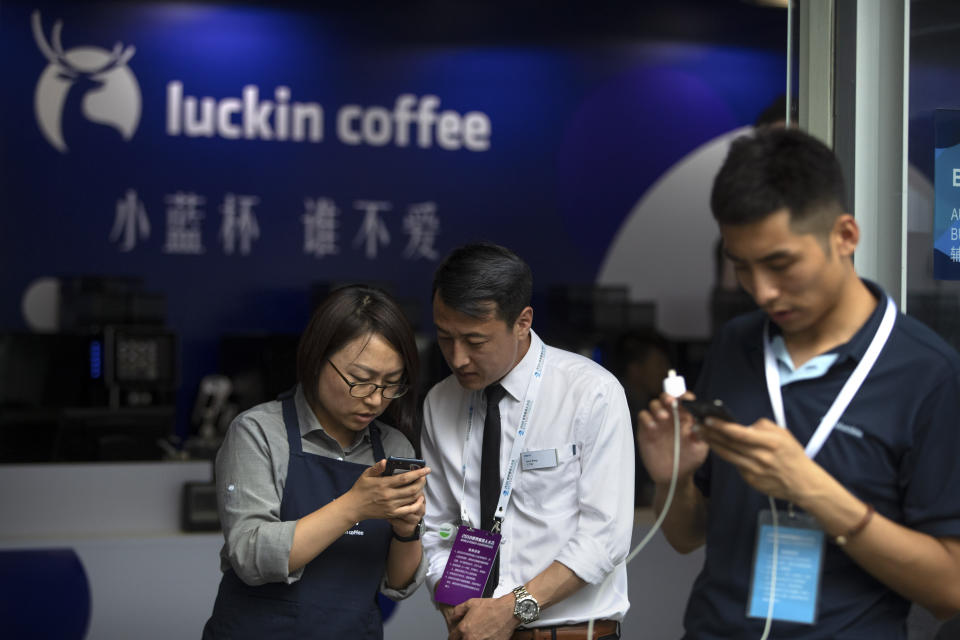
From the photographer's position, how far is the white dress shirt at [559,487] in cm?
222

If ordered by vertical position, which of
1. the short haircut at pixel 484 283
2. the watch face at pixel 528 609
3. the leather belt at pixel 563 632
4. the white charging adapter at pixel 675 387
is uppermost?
the short haircut at pixel 484 283

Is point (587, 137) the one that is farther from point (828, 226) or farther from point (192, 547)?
point (828, 226)

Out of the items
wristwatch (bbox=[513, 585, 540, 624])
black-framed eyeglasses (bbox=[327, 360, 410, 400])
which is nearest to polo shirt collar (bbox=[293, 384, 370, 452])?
black-framed eyeglasses (bbox=[327, 360, 410, 400])

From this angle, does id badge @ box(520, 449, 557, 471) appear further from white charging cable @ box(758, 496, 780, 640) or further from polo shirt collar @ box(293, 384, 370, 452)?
white charging cable @ box(758, 496, 780, 640)

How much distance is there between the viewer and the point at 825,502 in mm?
1373

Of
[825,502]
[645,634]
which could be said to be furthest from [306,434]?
[645,634]

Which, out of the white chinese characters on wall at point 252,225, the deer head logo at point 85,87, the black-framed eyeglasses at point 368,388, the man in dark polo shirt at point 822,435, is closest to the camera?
the man in dark polo shirt at point 822,435

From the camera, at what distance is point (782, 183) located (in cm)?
143

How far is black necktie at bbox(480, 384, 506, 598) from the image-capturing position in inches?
87.3

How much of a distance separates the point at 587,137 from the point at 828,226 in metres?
6.10

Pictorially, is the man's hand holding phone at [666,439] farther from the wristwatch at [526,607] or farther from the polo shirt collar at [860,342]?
the wristwatch at [526,607]

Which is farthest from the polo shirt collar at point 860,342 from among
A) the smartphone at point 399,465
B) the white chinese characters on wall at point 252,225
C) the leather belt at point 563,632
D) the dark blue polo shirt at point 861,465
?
the white chinese characters on wall at point 252,225

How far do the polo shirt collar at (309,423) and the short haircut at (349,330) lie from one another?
2cm

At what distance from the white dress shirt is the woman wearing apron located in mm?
165
